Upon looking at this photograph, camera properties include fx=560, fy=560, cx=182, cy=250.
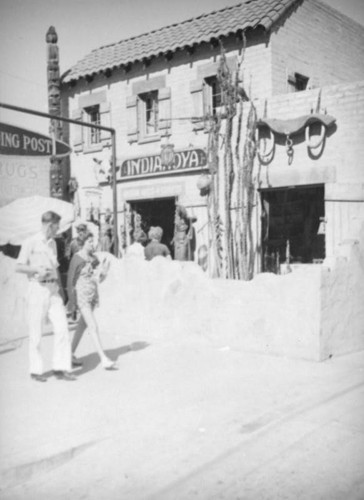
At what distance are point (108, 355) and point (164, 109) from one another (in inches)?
338

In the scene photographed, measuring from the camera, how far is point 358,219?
7.59m

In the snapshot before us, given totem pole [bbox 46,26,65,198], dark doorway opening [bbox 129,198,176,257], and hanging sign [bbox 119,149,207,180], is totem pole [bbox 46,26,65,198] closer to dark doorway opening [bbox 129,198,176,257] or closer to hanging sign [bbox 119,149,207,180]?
hanging sign [bbox 119,149,207,180]

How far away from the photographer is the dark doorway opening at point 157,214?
15.0 m

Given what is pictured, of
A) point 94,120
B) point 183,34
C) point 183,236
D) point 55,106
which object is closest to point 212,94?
point 183,34

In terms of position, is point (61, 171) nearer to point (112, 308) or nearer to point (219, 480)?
point (112, 308)

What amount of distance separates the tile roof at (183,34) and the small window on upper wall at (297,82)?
1.36m

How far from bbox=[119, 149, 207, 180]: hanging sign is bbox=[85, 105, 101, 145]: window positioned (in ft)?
6.68

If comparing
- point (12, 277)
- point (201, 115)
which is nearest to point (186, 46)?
point (201, 115)

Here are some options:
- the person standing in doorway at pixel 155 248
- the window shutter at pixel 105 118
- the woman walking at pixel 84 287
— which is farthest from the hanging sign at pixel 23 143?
the window shutter at pixel 105 118

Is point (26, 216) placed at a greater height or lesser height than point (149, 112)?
lesser

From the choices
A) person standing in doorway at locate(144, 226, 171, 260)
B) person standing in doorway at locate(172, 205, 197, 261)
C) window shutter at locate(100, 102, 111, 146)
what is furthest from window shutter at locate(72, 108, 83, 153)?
person standing in doorway at locate(144, 226, 171, 260)

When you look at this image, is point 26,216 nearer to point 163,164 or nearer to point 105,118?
point 105,118

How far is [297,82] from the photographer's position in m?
13.5

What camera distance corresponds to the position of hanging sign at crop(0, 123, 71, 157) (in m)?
8.12
